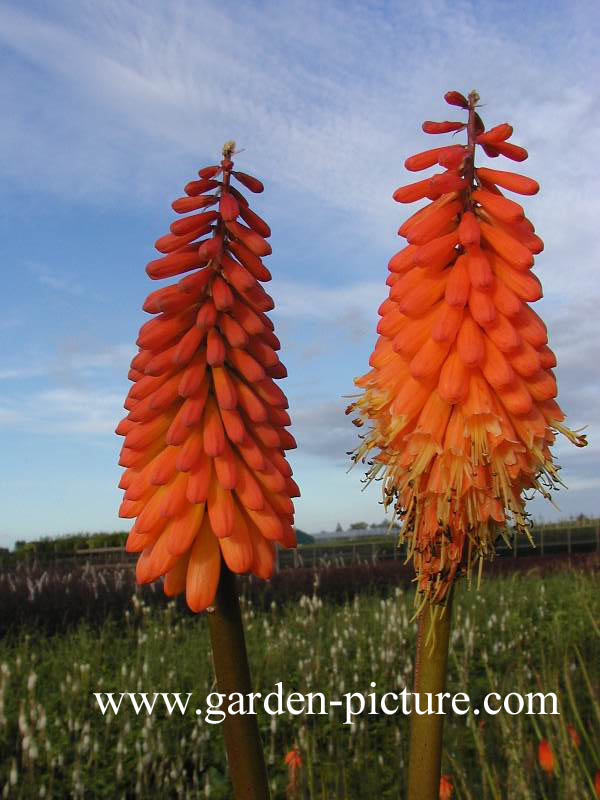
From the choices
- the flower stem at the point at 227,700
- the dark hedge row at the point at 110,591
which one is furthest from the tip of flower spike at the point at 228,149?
the dark hedge row at the point at 110,591

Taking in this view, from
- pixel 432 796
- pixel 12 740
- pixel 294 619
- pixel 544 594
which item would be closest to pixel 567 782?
pixel 432 796

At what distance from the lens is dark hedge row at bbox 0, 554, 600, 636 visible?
427 inches

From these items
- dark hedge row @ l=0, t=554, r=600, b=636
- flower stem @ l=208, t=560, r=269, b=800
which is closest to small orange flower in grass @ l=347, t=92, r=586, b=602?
flower stem @ l=208, t=560, r=269, b=800

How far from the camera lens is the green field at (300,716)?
5176mm

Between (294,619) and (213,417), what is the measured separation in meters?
9.88

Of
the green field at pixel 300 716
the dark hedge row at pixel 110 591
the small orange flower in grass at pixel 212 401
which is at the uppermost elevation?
the small orange flower in grass at pixel 212 401

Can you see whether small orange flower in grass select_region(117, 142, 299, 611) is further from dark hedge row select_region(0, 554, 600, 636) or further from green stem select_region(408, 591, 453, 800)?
dark hedge row select_region(0, 554, 600, 636)

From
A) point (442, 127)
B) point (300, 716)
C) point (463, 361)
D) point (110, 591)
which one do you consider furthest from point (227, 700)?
point (110, 591)

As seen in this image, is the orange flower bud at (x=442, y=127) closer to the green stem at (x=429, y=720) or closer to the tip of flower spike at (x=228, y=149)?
the tip of flower spike at (x=228, y=149)

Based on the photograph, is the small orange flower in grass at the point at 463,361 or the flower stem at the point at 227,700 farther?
Result: the small orange flower in grass at the point at 463,361

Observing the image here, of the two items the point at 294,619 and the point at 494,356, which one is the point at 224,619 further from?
the point at 294,619

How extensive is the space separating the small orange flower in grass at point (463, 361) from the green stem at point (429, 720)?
0.58 ft

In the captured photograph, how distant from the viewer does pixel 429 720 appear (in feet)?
4.17

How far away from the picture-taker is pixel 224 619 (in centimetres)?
125
